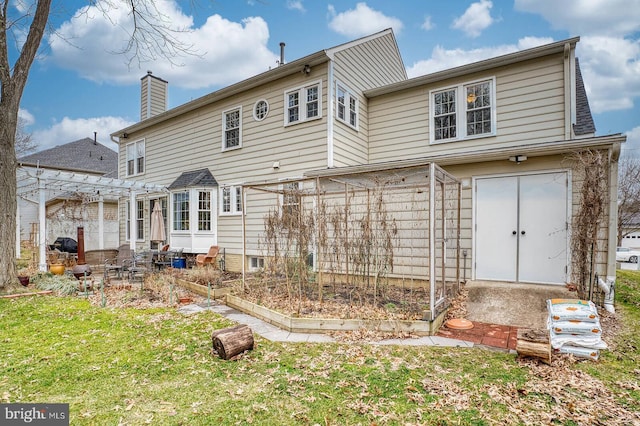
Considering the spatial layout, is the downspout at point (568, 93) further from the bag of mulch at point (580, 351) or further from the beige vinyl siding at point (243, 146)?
the beige vinyl siding at point (243, 146)

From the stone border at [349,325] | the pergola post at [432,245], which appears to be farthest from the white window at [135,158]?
the pergola post at [432,245]

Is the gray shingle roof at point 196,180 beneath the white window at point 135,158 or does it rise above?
beneath

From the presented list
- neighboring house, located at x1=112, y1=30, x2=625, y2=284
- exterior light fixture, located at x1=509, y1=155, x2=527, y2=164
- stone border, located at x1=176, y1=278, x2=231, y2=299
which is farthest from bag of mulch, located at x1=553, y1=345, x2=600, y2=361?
stone border, located at x1=176, y1=278, x2=231, y2=299

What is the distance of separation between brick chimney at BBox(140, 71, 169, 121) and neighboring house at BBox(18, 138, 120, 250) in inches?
171

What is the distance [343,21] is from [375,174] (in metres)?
9.17

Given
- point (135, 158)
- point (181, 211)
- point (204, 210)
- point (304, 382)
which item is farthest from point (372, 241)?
point (135, 158)

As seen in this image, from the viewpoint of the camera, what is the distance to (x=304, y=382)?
11.6 feet

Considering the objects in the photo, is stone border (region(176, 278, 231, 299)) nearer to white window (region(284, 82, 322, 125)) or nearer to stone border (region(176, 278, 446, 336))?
stone border (region(176, 278, 446, 336))

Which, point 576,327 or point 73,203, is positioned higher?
point 73,203

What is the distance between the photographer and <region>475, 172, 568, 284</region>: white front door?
6.59 meters

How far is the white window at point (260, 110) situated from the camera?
34.4ft

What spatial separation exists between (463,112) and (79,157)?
1002 inches

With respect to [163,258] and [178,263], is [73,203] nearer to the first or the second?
[163,258]

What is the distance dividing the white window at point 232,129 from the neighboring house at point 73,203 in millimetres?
5638
